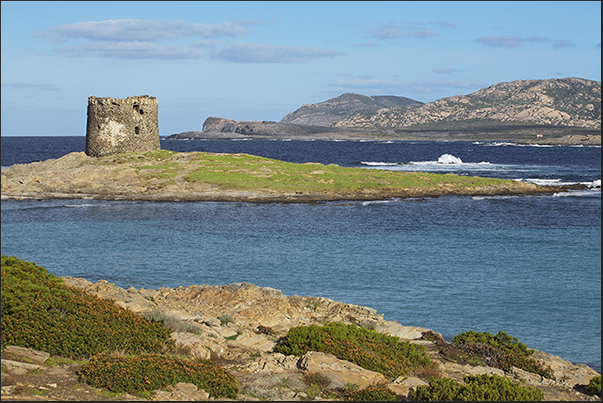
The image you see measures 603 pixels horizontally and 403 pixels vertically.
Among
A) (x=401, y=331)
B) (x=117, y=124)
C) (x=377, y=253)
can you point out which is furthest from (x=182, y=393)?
(x=117, y=124)

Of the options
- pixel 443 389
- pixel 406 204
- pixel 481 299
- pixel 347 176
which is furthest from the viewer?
pixel 347 176

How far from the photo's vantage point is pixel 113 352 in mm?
12977

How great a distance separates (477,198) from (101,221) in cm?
2990

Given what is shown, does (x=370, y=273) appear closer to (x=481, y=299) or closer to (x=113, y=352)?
(x=481, y=299)

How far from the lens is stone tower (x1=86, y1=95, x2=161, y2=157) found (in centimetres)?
5519

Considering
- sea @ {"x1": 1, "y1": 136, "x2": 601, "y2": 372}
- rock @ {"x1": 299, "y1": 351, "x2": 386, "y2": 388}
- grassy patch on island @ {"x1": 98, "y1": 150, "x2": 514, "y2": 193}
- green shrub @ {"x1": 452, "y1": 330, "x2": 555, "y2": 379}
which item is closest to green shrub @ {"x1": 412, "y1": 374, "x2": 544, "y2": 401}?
rock @ {"x1": 299, "y1": 351, "x2": 386, "y2": 388}

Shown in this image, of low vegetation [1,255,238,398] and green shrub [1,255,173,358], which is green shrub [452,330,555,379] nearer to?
low vegetation [1,255,238,398]

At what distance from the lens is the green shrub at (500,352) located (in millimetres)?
14609

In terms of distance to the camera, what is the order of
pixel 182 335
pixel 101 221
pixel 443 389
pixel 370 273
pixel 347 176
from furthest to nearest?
1. pixel 347 176
2. pixel 101 221
3. pixel 370 273
4. pixel 182 335
5. pixel 443 389

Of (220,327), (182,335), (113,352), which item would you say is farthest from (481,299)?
(113,352)

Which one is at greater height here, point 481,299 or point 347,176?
point 347,176

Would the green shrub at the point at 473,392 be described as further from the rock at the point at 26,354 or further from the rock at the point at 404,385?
the rock at the point at 26,354

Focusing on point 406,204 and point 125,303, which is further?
point 406,204

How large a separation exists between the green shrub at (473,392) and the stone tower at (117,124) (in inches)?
1911
